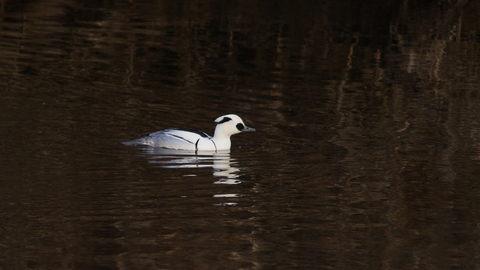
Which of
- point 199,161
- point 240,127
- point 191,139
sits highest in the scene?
point 240,127

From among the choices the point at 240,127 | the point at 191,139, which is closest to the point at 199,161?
the point at 191,139

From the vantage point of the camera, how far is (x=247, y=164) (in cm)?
1157

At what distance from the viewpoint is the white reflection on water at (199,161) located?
35.6 feet

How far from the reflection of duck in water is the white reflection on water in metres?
0.10

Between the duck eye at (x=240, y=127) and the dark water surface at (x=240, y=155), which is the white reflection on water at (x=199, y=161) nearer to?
the dark water surface at (x=240, y=155)

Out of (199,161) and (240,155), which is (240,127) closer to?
(240,155)

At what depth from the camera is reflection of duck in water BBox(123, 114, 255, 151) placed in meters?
12.5

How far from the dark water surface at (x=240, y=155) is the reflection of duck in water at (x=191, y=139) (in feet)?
1.01

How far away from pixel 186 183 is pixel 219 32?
20.5m

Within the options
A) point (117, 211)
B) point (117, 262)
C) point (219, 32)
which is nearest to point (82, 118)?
point (117, 211)

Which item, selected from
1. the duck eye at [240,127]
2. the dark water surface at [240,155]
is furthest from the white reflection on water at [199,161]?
the duck eye at [240,127]

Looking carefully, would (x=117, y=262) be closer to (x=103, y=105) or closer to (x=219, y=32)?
(x=103, y=105)

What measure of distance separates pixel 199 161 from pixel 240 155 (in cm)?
84

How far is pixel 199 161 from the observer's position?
1187cm
